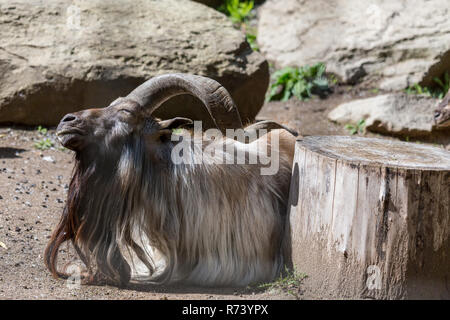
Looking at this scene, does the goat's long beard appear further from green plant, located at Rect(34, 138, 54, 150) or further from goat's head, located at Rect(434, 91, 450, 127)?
goat's head, located at Rect(434, 91, 450, 127)

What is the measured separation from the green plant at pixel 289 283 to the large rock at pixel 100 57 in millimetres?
3561

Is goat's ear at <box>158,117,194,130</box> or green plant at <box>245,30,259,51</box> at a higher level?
green plant at <box>245,30,259,51</box>

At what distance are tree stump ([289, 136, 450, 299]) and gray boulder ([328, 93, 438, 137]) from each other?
427 centimetres

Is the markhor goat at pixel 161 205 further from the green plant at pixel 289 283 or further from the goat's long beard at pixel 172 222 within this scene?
the green plant at pixel 289 283

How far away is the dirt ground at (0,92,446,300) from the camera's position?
4508mm

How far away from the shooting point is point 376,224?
13.5ft

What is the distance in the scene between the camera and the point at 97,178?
4.49 m

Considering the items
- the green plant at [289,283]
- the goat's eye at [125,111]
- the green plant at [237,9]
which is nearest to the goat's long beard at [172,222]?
the green plant at [289,283]

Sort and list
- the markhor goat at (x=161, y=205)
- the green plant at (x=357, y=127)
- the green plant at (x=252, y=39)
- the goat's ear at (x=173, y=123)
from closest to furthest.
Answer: the markhor goat at (x=161, y=205)
the goat's ear at (x=173, y=123)
the green plant at (x=357, y=127)
the green plant at (x=252, y=39)

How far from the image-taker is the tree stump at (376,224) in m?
4.07

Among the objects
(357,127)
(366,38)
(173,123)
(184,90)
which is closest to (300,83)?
(366,38)

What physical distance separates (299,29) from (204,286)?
702 centimetres

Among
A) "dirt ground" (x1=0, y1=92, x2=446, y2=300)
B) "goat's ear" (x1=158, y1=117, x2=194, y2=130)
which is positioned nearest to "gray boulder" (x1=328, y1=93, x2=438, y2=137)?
"dirt ground" (x1=0, y1=92, x2=446, y2=300)

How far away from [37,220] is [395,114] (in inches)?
194
